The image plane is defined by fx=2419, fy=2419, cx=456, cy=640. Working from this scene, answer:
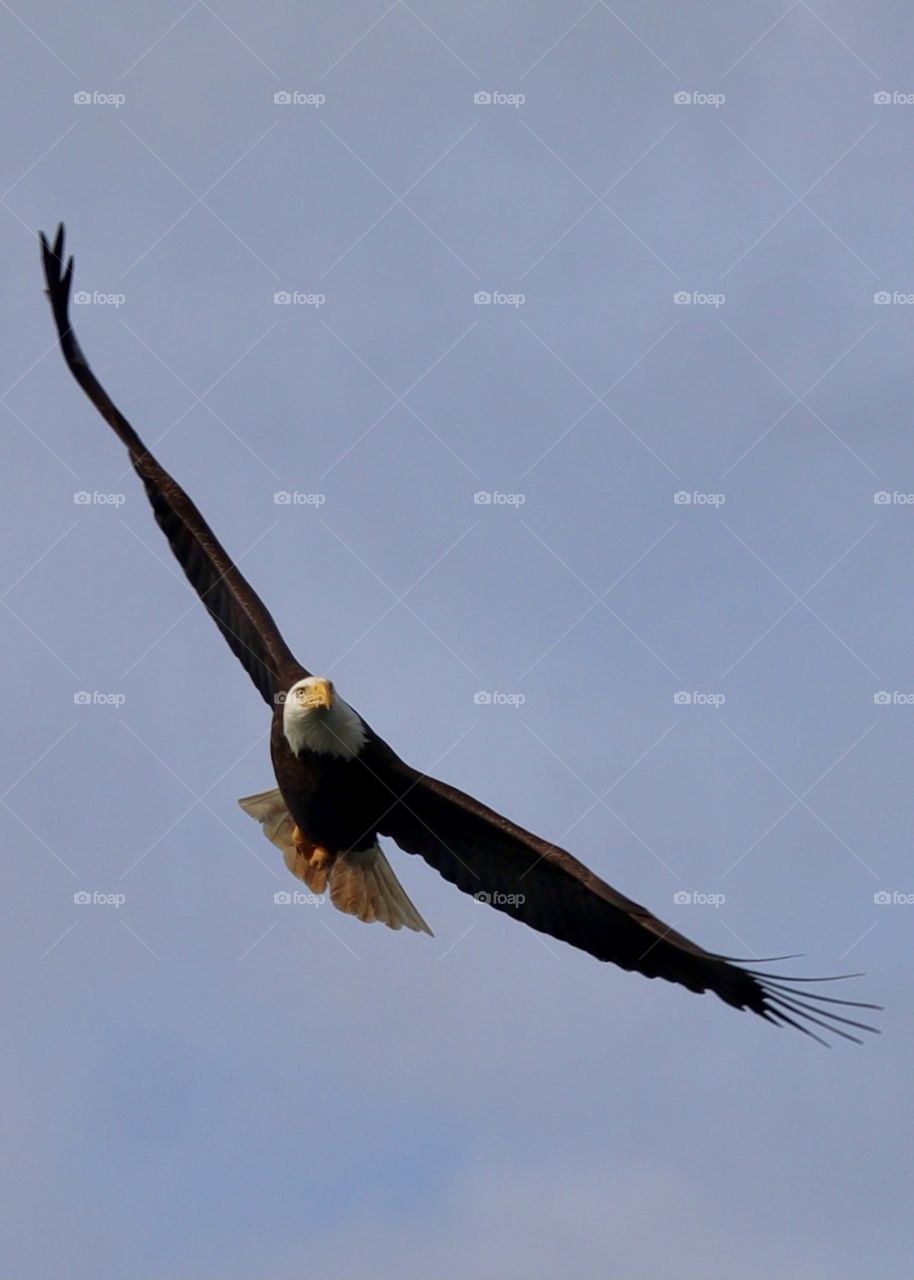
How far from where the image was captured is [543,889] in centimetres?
1600

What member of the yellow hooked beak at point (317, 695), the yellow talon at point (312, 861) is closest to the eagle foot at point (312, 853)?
the yellow talon at point (312, 861)

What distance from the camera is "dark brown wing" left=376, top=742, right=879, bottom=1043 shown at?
15.2 meters

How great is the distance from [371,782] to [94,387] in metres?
3.25

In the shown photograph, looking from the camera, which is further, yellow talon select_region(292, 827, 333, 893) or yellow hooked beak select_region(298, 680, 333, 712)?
yellow talon select_region(292, 827, 333, 893)

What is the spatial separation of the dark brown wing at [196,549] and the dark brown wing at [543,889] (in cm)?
111

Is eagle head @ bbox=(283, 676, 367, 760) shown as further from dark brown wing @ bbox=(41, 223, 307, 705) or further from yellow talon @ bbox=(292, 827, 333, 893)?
yellow talon @ bbox=(292, 827, 333, 893)

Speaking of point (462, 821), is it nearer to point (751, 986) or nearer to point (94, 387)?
point (751, 986)

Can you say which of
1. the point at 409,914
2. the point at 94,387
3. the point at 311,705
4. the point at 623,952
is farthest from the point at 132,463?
the point at 623,952

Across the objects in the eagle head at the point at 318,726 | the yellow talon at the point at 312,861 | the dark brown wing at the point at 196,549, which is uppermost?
the dark brown wing at the point at 196,549

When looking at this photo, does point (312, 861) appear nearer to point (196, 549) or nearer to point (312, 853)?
point (312, 853)

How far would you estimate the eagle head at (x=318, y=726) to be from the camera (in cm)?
1539

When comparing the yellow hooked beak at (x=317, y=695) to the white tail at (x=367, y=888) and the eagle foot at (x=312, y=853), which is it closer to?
the eagle foot at (x=312, y=853)

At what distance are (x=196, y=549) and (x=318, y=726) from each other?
1689 millimetres

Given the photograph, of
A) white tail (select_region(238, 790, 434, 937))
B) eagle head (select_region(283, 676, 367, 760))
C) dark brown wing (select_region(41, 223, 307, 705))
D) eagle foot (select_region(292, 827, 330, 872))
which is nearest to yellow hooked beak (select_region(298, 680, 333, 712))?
eagle head (select_region(283, 676, 367, 760))
